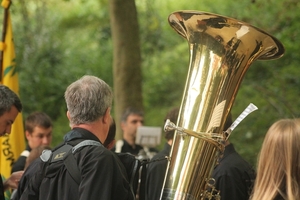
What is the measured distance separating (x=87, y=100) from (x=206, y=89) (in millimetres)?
773

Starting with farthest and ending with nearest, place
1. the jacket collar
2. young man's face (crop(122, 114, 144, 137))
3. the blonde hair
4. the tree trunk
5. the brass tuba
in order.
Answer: the tree trunk
young man's face (crop(122, 114, 144, 137))
the brass tuba
the jacket collar
the blonde hair

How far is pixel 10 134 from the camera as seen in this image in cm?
737

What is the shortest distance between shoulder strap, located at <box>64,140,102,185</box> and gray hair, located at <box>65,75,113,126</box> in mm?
152

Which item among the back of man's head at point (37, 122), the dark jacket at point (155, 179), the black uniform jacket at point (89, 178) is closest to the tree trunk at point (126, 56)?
the back of man's head at point (37, 122)

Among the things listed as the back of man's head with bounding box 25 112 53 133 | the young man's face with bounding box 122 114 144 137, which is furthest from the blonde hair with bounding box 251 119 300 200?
the young man's face with bounding box 122 114 144 137

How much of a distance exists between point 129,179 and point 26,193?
636 mm

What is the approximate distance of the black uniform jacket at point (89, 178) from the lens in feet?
11.2

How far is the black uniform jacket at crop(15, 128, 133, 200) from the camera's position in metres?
3.43

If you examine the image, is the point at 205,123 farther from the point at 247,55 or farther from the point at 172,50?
the point at 172,50

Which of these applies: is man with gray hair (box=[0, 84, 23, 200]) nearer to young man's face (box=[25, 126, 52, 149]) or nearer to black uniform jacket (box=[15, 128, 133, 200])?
black uniform jacket (box=[15, 128, 133, 200])

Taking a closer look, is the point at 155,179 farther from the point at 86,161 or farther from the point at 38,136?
the point at 38,136

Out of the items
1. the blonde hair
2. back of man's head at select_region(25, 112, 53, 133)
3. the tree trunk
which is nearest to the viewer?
the blonde hair

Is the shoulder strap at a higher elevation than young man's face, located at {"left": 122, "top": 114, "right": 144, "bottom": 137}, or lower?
higher

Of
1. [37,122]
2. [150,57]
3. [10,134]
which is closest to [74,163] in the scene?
[37,122]
